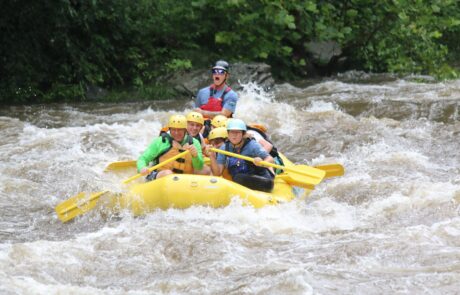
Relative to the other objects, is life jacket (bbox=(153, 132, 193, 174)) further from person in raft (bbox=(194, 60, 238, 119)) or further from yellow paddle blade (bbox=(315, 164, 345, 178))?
person in raft (bbox=(194, 60, 238, 119))

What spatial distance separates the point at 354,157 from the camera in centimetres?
990

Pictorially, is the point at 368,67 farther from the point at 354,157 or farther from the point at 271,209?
the point at 271,209

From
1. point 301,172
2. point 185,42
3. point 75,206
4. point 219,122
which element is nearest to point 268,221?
point 301,172

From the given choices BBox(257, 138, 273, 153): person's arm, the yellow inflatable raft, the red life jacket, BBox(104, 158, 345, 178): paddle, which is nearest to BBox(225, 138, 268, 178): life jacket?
BBox(257, 138, 273, 153): person's arm

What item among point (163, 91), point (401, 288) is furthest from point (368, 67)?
point (401, 288)

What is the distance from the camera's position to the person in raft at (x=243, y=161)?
761 centimetres

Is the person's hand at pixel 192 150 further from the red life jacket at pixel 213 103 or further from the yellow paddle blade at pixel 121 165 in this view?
the red life jacket at pixel 213 103

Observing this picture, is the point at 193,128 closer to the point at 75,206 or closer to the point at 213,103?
the point at 75,206

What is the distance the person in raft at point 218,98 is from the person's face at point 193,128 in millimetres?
1758

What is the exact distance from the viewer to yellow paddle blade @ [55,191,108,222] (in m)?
7.39

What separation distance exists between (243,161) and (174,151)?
70 cm

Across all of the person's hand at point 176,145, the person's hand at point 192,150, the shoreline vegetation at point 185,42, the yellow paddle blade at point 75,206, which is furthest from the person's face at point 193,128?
the shoreline vegetation at point 185,42

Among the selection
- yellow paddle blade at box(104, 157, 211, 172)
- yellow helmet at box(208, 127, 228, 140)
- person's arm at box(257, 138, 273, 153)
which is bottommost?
yellow paddle blade at box(104, 157, 211, 172)

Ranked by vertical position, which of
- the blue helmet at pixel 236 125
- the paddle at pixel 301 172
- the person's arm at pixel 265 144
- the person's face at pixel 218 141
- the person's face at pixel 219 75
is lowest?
the paddle at pixel 301 172
